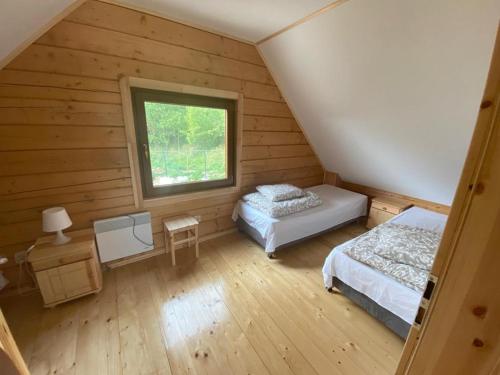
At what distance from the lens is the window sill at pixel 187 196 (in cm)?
229

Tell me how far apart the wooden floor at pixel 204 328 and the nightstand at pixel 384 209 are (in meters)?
1.56

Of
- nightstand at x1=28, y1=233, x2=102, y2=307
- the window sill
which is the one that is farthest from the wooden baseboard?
nightstand at x1=28, y1=233, x2=102, y2=307

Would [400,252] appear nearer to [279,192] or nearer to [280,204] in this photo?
[280,204]

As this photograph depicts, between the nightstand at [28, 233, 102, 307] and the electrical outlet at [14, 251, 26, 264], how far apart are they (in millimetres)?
193

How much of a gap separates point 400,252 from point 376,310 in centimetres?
49

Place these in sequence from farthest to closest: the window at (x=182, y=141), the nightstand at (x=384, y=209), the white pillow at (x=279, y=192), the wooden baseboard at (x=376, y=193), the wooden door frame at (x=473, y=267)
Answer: the nightstand at (x=384, y=209) → the wooden baseboard at (x=376, y=193) → the white pillow at (x=279, y=192) → the window at (x=182, y=141) → the wooden door frame at (x=473, y=267)

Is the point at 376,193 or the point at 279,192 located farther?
the point at 376,193

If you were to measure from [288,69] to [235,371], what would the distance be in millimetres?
2894

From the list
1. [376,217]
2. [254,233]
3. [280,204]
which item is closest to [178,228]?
[254,233]

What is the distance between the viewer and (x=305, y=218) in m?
2.52

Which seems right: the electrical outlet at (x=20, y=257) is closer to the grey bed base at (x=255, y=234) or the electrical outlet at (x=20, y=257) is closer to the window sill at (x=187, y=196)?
the window sill at (x=187, y=196)

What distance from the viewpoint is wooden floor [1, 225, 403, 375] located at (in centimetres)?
137

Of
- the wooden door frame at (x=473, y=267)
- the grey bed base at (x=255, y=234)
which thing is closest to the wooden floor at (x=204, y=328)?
the grey bed base at (x=255, y=234)

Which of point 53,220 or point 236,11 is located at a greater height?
point 236,11
